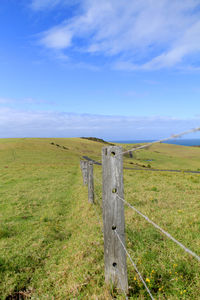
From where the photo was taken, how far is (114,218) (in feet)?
12.0

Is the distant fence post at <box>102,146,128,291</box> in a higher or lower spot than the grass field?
higher

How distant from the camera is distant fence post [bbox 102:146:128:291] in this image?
357 centimetres

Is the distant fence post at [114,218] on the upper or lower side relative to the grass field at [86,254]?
upper

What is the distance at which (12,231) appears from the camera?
7551 mm

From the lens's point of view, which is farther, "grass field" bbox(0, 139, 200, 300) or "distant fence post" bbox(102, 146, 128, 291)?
"grass field" bbox(0, 139, 200, 300)

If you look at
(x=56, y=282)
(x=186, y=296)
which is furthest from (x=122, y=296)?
(x=56, y=282)

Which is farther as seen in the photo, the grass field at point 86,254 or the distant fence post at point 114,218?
the grass field at point 86,254

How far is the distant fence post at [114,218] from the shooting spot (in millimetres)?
3574

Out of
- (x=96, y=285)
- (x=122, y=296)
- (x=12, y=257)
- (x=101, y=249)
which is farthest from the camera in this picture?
(x=12, y=257)

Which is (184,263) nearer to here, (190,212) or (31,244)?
(190,212)

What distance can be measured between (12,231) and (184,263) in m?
6.15

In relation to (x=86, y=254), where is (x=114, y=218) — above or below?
above

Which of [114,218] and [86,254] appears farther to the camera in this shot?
[86,254]

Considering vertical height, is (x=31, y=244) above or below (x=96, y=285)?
below
